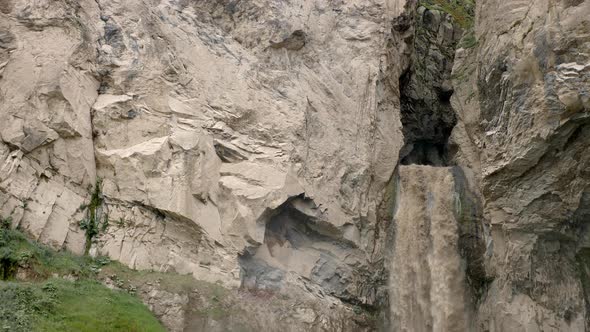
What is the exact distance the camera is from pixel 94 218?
67.7ft

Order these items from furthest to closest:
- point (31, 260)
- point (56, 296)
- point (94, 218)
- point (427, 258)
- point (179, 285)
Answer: point (427, 258) < point (94, 218) < point (179, 285) < point (31, 260) < point (56, 296)

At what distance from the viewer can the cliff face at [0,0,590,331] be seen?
64.2 ft

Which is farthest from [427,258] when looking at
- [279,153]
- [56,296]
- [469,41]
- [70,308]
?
[56,296]

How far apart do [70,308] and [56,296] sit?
55 centimetres

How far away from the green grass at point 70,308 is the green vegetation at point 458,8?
25.1 m

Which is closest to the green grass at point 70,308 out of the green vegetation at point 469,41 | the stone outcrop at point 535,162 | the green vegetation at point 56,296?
the green vegetation at point 56,296

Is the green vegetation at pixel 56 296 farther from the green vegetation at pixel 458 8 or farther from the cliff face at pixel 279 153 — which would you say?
the green vegetation at pixel 458 8

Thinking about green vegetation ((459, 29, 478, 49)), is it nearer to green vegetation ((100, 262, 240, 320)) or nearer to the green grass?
green vegetation ((100, 262, 240, 320))

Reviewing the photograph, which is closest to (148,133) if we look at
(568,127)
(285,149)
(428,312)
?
(285,149)

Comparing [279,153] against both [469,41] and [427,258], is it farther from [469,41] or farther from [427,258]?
[469,41]

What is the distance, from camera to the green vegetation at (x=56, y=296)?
15.5 m

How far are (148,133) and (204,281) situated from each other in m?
5.93

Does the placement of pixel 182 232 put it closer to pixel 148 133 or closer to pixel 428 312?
pixel 148 133

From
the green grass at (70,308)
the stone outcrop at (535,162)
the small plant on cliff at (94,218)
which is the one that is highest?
the stone outcrop at (535,162)
